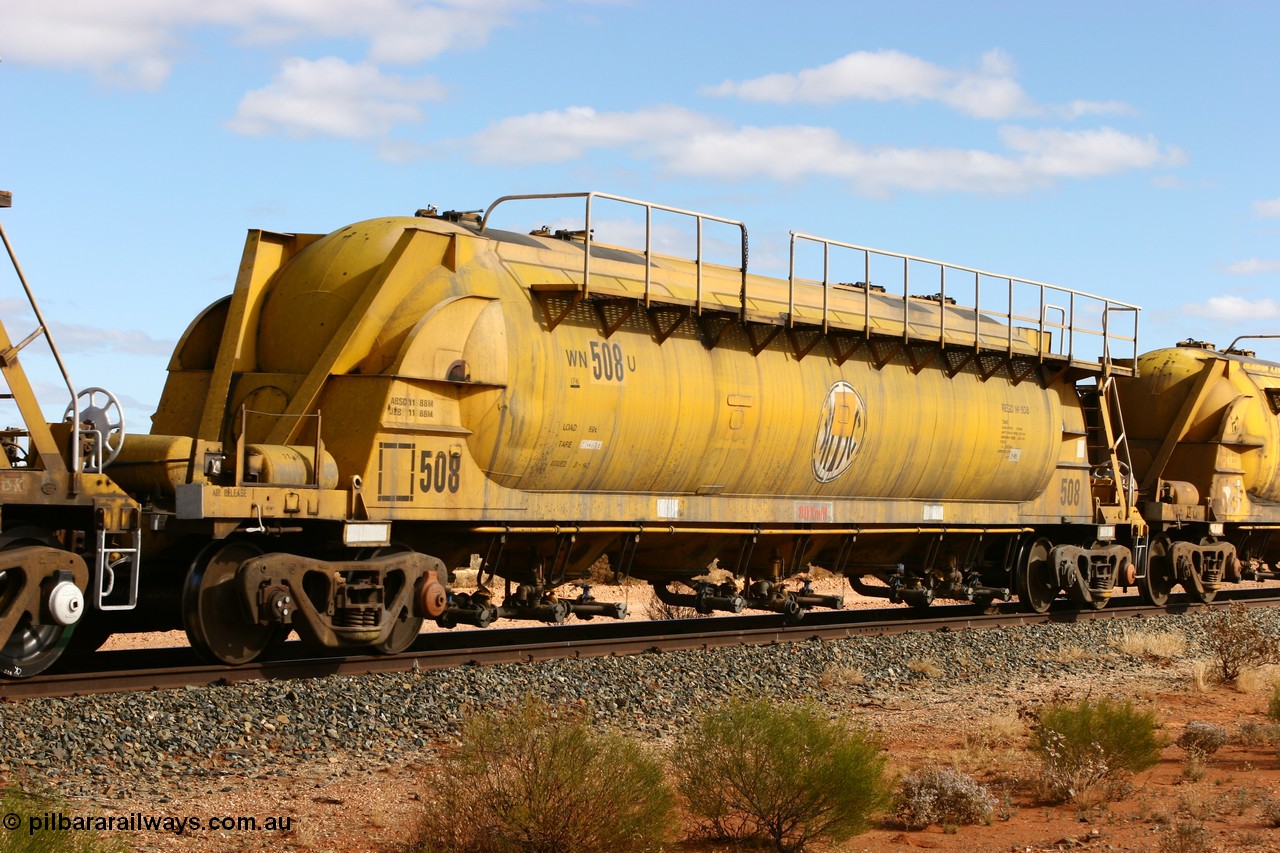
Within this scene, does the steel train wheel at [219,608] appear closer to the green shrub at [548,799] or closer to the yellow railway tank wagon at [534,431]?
the yellow railway tank wagon at [534,431]

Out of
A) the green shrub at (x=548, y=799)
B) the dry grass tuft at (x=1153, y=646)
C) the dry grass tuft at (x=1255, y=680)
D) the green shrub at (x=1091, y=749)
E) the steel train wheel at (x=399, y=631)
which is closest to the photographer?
the green shrub at (x=548, y=799)

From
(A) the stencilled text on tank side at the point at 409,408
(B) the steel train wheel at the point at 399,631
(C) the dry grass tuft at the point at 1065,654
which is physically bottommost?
(C) the dry grass tuft at the point at 1065,654

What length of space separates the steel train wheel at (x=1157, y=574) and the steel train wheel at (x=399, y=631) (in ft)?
45.0

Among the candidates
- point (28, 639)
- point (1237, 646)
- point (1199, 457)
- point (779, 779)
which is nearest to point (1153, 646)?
point (1237, 646)

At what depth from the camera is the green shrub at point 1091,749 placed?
924cm

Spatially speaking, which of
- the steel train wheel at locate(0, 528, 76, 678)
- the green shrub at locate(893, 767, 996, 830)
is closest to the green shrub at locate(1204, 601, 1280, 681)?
the green shrub at locate(893, 767, 996, 830)

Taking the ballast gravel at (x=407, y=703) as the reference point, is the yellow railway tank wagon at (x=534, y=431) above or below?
above

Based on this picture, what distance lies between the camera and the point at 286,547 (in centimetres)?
1253

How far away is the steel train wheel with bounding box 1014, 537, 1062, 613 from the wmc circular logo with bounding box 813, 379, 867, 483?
4966mm

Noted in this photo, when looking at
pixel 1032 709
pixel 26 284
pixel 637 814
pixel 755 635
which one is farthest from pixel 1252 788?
pixel 26 284

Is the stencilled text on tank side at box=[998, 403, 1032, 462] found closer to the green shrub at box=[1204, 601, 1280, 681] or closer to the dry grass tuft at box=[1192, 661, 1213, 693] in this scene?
the green shrub at box=[1204, 601, 1280, 681]

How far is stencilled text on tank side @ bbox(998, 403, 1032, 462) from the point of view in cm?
1917

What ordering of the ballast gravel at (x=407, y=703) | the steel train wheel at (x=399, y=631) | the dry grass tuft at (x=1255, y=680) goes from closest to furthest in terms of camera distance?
the ballast gravel at (x=407, y=703) → the steel train wheel at (x=399, y=631) → the dry grass tuft at (x=1255, y=680)
